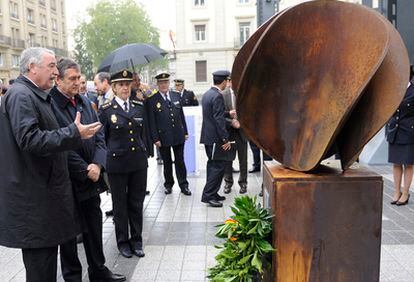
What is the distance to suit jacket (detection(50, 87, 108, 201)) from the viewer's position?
11.0 feet

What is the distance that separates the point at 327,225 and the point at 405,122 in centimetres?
375

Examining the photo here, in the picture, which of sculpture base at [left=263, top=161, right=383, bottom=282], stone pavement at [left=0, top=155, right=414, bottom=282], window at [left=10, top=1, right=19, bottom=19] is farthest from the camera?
window at [left=10, top=1, right=19, bottom=19]

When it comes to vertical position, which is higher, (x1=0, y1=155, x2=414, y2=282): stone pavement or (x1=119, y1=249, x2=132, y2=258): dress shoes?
(x1=119, y1=249, x2=132, y2=258): dress shoes

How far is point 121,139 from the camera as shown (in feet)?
14.0

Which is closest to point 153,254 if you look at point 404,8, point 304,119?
point 304,119

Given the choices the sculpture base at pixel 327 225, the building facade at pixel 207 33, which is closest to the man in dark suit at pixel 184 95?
the sculpture base at pixel 327 225

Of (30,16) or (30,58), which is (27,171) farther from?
(30,16)

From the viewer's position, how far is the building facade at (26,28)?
45.7 meters

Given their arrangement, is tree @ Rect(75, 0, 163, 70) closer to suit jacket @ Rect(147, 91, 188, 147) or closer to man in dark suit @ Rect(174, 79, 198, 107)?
man in dark suit @ Rect(174, 79, 198, 107)

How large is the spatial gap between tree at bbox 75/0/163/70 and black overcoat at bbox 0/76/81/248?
37.8 metres

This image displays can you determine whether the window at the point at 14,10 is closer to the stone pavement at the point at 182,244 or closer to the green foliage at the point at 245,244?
the stone pavement at the point at 182,244

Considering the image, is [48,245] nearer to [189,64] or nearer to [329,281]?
[329,281]

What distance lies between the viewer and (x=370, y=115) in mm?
2406

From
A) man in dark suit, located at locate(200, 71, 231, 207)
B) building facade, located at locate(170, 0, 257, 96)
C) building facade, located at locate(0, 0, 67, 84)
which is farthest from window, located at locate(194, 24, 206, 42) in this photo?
man in dark suit, located at locate(200, 71, 231, 207)
